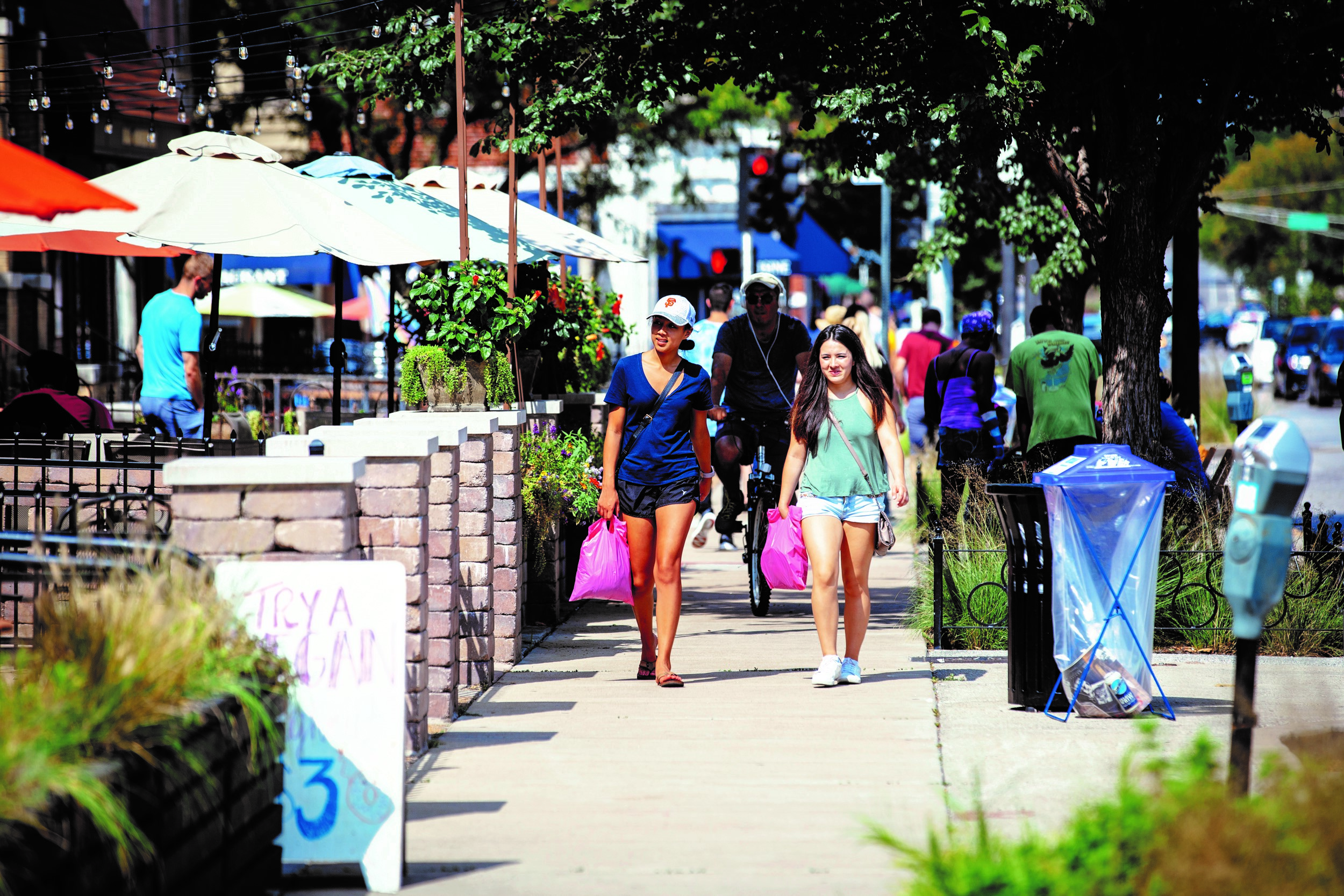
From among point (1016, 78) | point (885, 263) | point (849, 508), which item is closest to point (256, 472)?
point (849, 508)

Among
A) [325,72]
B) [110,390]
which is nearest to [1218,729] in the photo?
[325,72]

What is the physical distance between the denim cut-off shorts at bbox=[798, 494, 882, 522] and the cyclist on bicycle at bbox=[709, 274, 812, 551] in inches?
100

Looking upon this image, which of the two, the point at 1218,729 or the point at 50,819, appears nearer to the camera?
the point at 50,819

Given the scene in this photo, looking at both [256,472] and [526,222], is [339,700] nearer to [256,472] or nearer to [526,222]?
[256,472]

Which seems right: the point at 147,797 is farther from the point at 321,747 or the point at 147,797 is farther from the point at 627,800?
the point at 627,800

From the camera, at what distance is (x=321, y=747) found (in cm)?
455

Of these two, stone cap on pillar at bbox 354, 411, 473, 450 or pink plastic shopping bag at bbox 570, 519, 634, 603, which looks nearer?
stone cap on pillar at bbox 354, 411, 473, 450

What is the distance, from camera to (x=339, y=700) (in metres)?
4.59

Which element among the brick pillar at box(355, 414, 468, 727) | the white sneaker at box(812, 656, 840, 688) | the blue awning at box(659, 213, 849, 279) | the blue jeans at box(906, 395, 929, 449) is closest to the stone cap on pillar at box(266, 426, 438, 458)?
the brick pillar at box(355, 414, 468, 727)

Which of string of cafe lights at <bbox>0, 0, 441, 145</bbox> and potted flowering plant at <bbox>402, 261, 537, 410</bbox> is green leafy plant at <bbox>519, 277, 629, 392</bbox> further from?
string of cafe lights at <bbox>0, 0, 441, 145</bbox>

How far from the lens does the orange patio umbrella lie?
4.79m

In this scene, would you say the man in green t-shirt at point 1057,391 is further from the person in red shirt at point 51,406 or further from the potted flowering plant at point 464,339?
the person in red shirt at point 51,406

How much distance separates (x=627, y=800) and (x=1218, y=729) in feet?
8.75

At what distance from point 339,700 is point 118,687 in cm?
105
